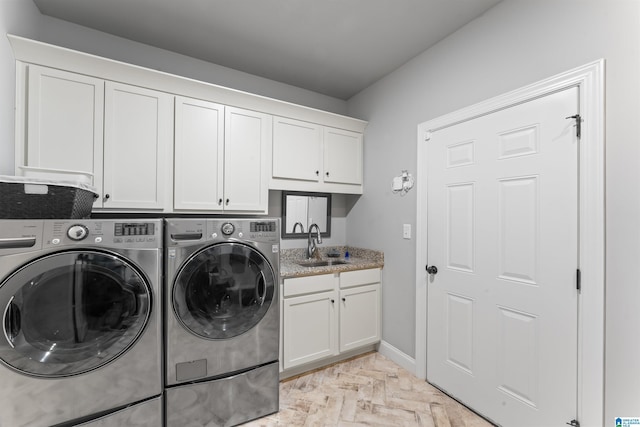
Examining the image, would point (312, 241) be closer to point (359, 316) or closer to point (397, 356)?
point (359, 316)

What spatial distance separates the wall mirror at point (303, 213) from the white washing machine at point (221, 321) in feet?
3.06

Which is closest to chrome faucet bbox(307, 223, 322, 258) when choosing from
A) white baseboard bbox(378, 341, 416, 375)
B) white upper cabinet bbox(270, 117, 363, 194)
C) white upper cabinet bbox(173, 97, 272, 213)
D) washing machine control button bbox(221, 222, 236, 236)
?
white upper cabinet bbox(270, 117, 363, 194)

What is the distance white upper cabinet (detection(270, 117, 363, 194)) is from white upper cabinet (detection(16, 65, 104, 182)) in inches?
47.0

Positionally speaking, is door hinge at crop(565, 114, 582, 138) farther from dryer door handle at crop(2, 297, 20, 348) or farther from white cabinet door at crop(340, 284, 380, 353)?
dryer door handle at crop(2, 297, 20, 348)

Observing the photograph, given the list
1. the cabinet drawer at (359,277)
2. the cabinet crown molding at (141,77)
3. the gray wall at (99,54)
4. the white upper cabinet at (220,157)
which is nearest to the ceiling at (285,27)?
the gray wall at (99,54)

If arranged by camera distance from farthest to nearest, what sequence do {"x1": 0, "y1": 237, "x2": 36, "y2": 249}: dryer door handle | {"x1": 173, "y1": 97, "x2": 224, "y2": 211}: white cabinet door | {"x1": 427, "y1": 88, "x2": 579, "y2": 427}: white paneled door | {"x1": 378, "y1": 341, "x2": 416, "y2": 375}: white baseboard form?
{"x1": 378, "y1": 341, "x2": 416, "y2": 375}: white baseboard < {"x1": 173, "y1": 97, "x2": 224, "y2": 211}: white cabinet door < {"x1": 427, "y1": 88, "x2": 579, "y2": 427}: white paneled door < {"x1": 0, "y1": 237, "x2": 36, "y2": 249}: dryer door handle

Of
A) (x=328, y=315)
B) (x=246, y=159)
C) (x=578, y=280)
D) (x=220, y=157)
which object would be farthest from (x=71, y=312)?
(x=578, y=280)

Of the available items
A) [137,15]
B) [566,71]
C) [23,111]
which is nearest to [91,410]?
[23,111]

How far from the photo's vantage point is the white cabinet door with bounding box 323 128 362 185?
2.65m

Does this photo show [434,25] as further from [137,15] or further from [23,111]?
[23,111]

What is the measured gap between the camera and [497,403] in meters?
1.73

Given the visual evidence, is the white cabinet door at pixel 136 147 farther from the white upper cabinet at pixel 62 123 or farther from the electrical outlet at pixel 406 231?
the electrical outlet at pixel 406 231

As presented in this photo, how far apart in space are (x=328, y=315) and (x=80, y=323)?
1.62 meters

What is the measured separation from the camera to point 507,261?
169 cm
